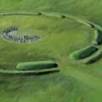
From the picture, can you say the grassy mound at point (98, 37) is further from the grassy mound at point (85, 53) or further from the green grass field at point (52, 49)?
the grassy mound at point (85, 53)

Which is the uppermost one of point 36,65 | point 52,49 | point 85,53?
point 85,53

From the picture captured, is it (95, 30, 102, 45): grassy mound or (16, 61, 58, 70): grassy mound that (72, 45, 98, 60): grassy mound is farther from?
(16, 61, 58, 70): grassy mound

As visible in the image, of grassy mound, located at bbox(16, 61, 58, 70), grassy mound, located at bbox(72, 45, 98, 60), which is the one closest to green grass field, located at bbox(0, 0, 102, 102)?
grassy mound, located at bbox(16, 61, 58, 70)

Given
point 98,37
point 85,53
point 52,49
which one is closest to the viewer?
point 85,53

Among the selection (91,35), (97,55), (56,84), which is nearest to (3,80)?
(56,84)

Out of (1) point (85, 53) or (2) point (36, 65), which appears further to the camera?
(1) point (85, 53)

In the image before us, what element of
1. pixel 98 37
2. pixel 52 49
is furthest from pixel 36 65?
pixel 98 37

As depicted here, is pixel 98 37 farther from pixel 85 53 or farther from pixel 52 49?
pixel 52 49

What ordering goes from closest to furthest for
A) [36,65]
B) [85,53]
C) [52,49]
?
1. [36,65]
2. [85,53]
3. [52,49]

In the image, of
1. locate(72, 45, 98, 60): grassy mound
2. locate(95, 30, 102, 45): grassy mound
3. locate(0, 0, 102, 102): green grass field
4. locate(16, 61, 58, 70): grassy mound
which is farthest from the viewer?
locate(95, 30, 102, 45): grassy mound
